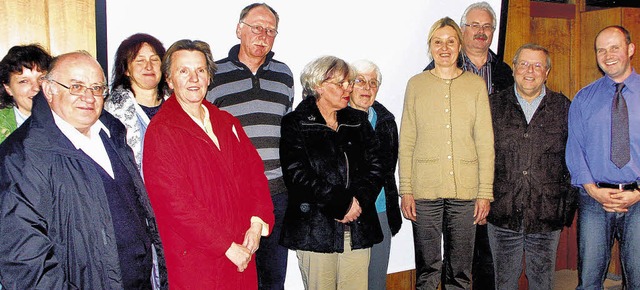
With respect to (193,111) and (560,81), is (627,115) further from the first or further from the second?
(193,111)

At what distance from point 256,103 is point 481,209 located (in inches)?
57.4

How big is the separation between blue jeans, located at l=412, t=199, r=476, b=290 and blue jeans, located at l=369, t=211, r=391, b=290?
0.25 meters

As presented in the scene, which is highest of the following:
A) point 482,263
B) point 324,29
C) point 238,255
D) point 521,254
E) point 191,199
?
point 324,29

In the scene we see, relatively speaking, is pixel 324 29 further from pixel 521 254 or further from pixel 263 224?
pixel 521 254

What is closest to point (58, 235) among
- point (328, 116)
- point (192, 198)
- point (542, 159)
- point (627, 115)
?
point (192, 198)

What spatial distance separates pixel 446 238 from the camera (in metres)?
3.09

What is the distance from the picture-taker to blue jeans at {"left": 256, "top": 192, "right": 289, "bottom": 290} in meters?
2.78

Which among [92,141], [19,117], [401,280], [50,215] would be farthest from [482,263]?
[19,117]

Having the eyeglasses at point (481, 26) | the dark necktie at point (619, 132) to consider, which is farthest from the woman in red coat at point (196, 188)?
the dark necktie at point (619, 132)

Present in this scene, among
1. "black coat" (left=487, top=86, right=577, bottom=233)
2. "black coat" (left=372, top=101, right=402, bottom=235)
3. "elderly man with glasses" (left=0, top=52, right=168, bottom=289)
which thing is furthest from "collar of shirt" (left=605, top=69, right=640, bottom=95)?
"elderly man with glasses" (left=0, top=52, right=168, bottom=289)

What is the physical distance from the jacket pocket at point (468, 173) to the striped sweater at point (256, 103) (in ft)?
3.42

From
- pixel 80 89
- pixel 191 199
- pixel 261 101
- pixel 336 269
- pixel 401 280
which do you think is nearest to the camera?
pixel 80 89

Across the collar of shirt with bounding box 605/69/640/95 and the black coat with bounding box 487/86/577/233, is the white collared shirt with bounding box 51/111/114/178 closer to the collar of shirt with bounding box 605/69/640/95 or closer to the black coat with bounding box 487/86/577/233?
the black coat with bounding box 487/86/577/233

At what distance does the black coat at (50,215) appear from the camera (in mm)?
1646
